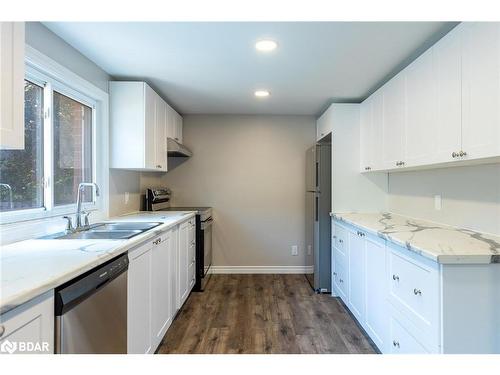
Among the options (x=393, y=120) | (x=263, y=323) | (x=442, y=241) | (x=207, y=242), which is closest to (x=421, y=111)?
(x=393, y=120)

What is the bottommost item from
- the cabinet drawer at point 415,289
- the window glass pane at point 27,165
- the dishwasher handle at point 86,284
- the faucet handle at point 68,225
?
the cabinet drawer at point 415,289

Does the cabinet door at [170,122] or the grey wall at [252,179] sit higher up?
the cabinet door at [170,122]

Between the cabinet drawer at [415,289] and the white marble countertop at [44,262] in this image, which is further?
the cabinet drawer at [415,289]

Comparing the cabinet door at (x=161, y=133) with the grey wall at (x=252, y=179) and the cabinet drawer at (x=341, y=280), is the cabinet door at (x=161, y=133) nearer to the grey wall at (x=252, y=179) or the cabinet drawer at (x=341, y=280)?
the grey wall at (x=252, y=179)

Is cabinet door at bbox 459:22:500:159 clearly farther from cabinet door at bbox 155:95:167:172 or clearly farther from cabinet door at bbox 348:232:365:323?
cabinet door at bbox 155:95:167:172

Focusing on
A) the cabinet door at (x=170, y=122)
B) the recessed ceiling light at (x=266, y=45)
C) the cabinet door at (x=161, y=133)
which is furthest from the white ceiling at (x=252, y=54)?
the cabinet door at (x=170, y=122)

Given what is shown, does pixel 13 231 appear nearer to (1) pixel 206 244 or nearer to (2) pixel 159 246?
(2) pixel 159 246

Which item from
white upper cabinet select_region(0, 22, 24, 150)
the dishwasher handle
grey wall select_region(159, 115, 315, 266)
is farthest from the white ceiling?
the dishwasher handle

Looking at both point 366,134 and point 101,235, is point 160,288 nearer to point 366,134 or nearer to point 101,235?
point 101,235

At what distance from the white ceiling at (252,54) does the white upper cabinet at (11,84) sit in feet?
1.99

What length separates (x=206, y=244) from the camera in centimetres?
363

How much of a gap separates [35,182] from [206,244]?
6.86 feet

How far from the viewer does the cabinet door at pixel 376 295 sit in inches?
79.6

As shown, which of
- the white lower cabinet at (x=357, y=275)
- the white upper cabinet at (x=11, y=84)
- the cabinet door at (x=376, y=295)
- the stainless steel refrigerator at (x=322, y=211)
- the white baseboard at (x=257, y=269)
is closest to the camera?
the white upper cabinet at (x=11, y=84)
